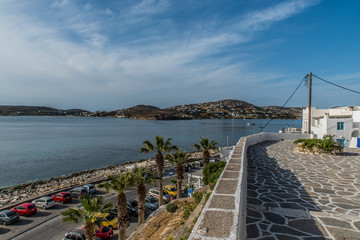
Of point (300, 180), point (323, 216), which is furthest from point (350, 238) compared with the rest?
point (300, 180)

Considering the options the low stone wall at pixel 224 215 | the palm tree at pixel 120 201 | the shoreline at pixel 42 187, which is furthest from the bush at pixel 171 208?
the shoreline at pixel 42 187

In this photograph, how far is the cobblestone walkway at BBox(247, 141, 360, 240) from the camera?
13.3 feet

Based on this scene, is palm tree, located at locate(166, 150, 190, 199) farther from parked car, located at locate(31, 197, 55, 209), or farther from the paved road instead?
parked car, located at locate(31, 197, 55, 209)

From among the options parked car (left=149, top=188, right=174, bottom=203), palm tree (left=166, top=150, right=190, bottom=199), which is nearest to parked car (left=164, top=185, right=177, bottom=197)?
parked car (left=149, top=188, right=174, bottom=203)

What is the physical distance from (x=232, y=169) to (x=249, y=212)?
1515mm

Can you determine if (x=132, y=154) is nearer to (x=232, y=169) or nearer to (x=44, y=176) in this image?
(x=44, y=176)

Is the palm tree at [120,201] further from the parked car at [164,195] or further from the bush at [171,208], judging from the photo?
the parked car at [164,195]

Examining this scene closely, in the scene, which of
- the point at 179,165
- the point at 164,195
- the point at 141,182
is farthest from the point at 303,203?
the point at 164,195

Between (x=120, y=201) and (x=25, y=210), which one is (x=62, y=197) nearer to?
(x=25, y=210)

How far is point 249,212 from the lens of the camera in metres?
4.90

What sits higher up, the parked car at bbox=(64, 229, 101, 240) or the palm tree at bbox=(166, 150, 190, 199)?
the palm tree at bbox=(166, 150, 190, 199)

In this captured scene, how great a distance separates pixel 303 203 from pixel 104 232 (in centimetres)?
1433

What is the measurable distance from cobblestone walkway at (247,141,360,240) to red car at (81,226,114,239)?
468 inches

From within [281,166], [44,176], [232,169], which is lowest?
[44,176]
